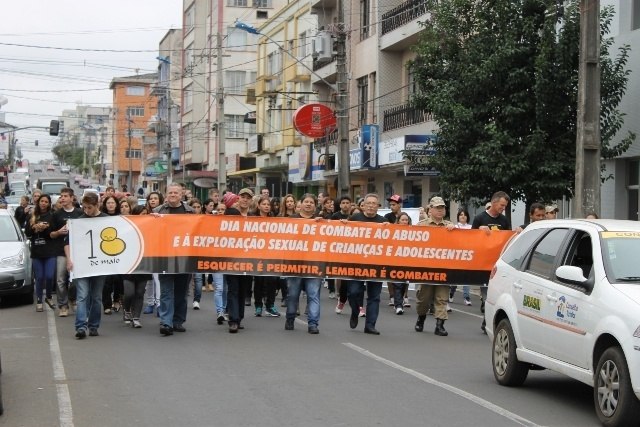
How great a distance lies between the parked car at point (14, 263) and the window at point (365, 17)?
23.3 m

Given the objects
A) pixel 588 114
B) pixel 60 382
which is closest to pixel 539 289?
pixel 60 382

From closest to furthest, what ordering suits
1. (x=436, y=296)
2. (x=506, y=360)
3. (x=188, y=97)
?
(x=506, y=360)
(x=436, y=296)
(x=188, y=97)

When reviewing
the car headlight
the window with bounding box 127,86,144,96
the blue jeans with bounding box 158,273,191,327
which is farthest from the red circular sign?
the window with bounding box 127,86,144,96

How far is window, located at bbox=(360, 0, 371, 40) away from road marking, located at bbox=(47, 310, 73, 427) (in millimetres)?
27036

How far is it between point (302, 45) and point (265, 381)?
41247mm

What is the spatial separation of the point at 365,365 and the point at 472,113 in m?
10.8

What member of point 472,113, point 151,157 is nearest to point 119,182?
point 151,157

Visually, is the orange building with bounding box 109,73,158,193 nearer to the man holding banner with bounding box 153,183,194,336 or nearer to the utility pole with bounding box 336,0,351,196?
the utility pole with bounding box 336,0,351,196

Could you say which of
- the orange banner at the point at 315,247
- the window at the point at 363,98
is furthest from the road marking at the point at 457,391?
the window at the point at 363,98

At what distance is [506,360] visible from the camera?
1023 centimetres

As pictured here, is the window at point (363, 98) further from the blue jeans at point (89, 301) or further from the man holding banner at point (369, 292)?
the blue jeans at point (89, 301)

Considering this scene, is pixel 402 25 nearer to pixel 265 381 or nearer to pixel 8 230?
pixel 8 230

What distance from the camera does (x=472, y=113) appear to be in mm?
21250

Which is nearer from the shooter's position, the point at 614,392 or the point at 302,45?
the point at 614,392
